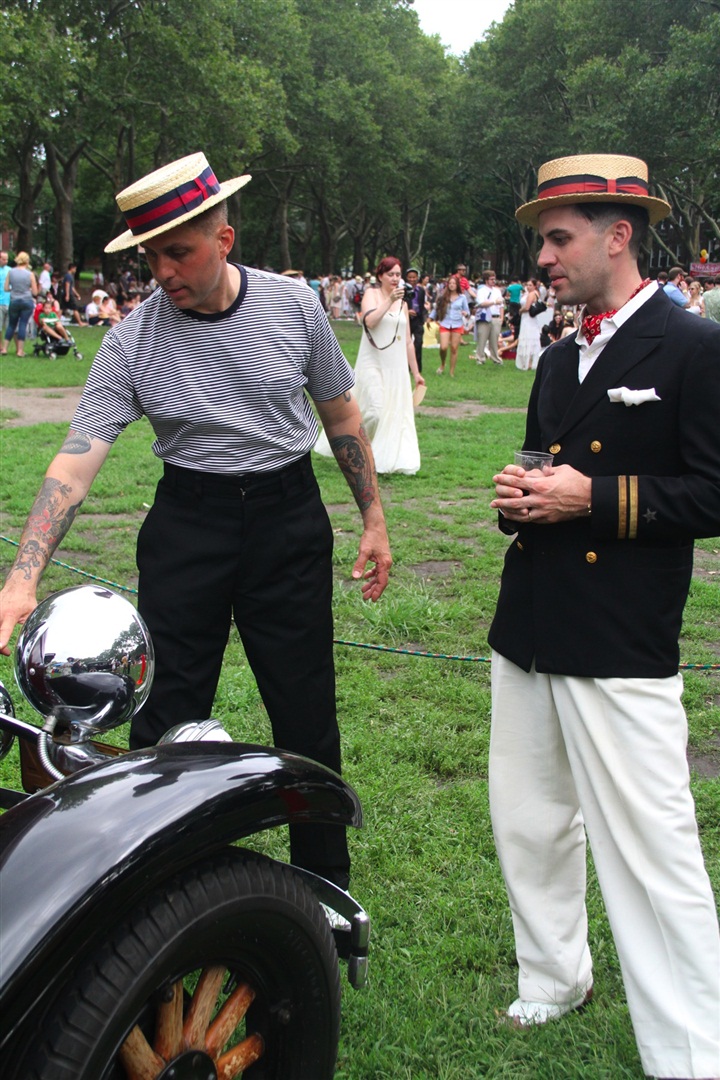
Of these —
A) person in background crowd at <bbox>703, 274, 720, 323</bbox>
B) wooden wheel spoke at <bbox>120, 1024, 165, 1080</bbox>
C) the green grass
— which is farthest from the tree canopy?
wooden wheel spoke at <bbox>120, 1024, 165, 1080</bbox>

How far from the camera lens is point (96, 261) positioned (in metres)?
80.5

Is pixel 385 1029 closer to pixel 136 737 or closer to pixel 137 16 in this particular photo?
pixel 136 737

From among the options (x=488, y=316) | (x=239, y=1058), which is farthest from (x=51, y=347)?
(x=239, y=1058)

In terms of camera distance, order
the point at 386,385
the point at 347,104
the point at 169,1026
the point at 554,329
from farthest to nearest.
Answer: the point at 347,104
the point at 554,329
the point at 386,385
the point at 169,1026

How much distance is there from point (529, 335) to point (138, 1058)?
20.5m

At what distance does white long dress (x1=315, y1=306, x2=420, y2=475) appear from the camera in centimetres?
969

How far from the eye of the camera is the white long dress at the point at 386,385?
31.8 feet

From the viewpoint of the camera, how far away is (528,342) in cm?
2136

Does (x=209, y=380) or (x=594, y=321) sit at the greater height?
(x=594, y=321)

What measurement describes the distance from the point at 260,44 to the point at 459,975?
42.7 m

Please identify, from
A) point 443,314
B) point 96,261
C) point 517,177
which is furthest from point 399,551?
point 96,261

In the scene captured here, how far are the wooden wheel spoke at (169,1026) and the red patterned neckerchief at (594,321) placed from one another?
168 centimetres

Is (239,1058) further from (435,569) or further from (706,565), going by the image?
(706,565)

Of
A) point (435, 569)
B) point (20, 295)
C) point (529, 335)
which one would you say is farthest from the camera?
point (529, 335)
